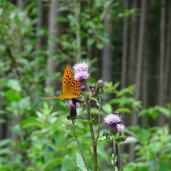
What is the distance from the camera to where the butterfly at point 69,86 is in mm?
1146

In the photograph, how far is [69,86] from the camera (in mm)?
1153

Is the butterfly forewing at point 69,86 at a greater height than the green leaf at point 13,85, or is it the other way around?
the butterfly forewing at point 69,86

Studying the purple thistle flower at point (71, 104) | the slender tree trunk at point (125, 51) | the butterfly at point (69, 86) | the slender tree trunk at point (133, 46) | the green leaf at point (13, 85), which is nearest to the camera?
the butterfly at point (69, 86)

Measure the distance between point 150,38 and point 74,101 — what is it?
14.2m

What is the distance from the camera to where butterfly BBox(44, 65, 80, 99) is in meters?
1.15

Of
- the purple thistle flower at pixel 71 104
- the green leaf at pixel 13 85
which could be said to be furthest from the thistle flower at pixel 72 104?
the green leaf at pixel 13 85

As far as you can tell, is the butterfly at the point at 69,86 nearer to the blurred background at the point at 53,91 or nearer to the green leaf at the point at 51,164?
the blurred background at the point at 53,91

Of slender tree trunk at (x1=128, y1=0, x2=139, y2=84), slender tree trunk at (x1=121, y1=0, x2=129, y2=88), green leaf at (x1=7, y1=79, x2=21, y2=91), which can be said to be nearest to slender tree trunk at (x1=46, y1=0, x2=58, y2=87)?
green leaf at (x1=7, y1=79, x2=21, y2=91)

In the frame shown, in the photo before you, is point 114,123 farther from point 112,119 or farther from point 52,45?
point 52,45

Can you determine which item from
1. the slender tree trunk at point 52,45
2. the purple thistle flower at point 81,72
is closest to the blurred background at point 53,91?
the slender tree trunk at point 52,45

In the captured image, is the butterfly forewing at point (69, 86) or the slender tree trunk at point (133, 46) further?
the slender tree trunk at point (133, 46)

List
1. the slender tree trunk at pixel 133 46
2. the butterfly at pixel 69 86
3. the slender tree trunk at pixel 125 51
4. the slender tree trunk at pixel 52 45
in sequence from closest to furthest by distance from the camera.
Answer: the butterfly at pixel 69 86 → the slender tree trunk at pixel 52 45 → the slender tree trunk at pixel 133 46 → the slender tree trunk at pixel 125 51

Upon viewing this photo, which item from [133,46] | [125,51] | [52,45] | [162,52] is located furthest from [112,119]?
[162,52]

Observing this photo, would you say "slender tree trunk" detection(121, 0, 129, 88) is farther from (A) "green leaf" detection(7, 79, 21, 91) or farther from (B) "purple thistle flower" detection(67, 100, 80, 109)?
(B) "purple thistle flower" detection(67, 100, 80, 109)
